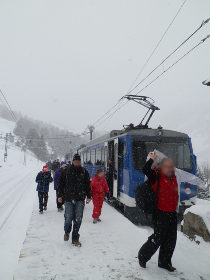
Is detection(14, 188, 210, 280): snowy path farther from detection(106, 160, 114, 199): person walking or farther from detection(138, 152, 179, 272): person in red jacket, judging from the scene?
detection(106, 160, 114, 199): person walking

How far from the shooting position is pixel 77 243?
21.1ft

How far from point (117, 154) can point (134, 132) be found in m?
1.39

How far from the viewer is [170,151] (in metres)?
10.4

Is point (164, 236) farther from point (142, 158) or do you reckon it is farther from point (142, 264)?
point (142, 158)

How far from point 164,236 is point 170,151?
18.6 ft

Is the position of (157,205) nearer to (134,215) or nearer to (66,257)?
(66,257)

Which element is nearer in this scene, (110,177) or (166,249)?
Answer: (166,249)

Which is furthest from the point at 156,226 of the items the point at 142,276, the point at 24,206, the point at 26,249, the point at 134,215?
the point at 24,206

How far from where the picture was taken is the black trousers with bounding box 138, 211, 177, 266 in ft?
16.3

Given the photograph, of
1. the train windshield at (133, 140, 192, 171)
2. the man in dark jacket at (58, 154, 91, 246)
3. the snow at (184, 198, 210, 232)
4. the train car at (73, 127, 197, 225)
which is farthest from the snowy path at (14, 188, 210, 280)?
the train windshield at (133, 140, 192, 171)

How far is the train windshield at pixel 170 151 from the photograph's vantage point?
33.7 ft

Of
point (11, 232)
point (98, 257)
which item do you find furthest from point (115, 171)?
point (98, 257)

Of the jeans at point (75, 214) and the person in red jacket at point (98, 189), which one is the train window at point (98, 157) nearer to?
the person in red jacket at point (98, 189)

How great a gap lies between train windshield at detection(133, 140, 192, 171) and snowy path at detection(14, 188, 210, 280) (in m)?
2.69
